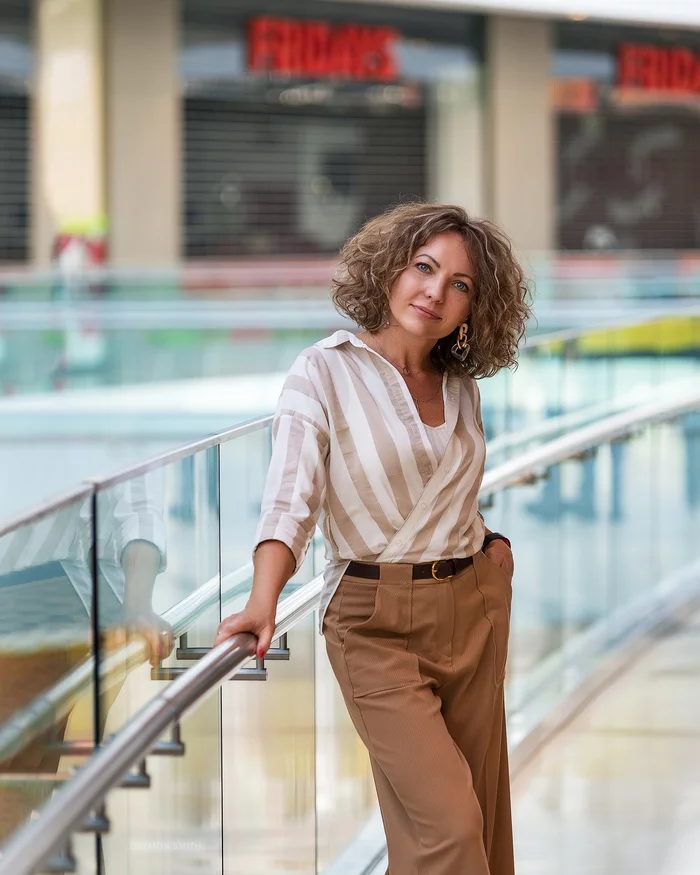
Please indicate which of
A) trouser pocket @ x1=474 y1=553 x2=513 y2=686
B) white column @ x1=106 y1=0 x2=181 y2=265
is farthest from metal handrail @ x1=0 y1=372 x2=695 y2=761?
white column @ x1=106 y1=0 x2=181 y2=265

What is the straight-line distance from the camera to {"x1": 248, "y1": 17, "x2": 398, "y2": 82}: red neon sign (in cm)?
1917

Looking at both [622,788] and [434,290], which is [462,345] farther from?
[622,788]

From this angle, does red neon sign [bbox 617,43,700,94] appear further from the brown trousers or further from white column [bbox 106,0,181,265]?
the brown trousers

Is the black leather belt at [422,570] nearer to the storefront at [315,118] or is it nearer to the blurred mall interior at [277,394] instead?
the blurred mall interior at [277,394]

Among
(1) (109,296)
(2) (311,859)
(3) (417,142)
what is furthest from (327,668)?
(3) (417,142)

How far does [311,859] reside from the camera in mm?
3197

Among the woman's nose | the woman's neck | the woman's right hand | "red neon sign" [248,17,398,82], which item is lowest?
the woman's right hand

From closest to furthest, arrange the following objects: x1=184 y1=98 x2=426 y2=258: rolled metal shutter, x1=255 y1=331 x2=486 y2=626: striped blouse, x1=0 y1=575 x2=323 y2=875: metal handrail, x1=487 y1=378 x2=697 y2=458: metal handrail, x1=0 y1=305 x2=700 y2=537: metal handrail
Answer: x1=0 y1=575 x2=323 y2=875: metal handrail → x1=0 y1=305 x2=700 y2=537: metal handrail → x1=255 y1=331 x2=486 y2=626: striped blouse → x1=487 y1=378 x2=697 y2=458: metal handrail → x1=184 y1=98 x2=426 y2=258: rolled metal shutter

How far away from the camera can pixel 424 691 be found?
2045 mm

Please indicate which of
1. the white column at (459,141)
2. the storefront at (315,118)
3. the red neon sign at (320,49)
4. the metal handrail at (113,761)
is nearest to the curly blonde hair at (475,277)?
the metal handrail at (113,761)

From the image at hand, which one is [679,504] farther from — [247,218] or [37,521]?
[247,218]

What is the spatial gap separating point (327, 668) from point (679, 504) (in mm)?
3776

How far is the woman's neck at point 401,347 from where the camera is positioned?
2.16 metres

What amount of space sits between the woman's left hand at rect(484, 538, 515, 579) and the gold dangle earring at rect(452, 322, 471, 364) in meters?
0.30
